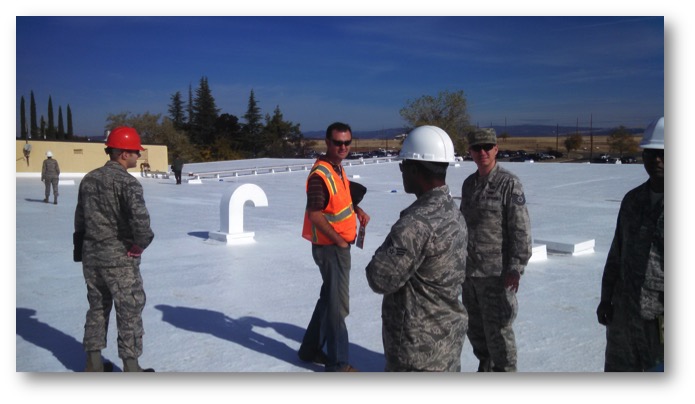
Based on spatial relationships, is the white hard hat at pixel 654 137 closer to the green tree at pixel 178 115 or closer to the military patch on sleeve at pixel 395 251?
the military patch on sleeve at pixel 395 251

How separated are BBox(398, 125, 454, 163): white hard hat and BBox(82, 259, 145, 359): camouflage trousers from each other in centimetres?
216

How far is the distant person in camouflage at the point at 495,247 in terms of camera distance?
398 centimetres

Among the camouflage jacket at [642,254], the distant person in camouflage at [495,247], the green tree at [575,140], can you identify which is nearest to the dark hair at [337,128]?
the distant person in camouflage at [495,247]

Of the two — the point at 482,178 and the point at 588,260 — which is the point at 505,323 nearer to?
the point at 482,178

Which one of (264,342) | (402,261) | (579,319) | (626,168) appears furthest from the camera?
(626,168)

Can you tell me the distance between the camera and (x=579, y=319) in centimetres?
555

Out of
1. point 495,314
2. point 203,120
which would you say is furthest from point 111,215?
point 203,120

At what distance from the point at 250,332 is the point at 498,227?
94.6 inches

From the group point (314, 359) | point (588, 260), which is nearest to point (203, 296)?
point (314, 359)

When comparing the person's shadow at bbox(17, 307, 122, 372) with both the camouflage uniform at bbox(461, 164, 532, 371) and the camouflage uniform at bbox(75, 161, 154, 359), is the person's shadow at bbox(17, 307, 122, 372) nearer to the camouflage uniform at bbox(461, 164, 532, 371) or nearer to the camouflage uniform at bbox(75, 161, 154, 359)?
the camouflage uniform at bbox(75, 161, 154, 359)

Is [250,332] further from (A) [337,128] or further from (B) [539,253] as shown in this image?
(B) [539,253]

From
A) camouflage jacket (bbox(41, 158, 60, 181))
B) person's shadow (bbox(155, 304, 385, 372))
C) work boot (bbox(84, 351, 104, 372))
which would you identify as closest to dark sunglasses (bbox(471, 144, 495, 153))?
person's shadow (bbox(155, 304, 385, 372))

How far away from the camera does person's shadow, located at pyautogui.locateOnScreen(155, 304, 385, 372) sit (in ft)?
15.2

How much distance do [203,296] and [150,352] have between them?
1700 mm
